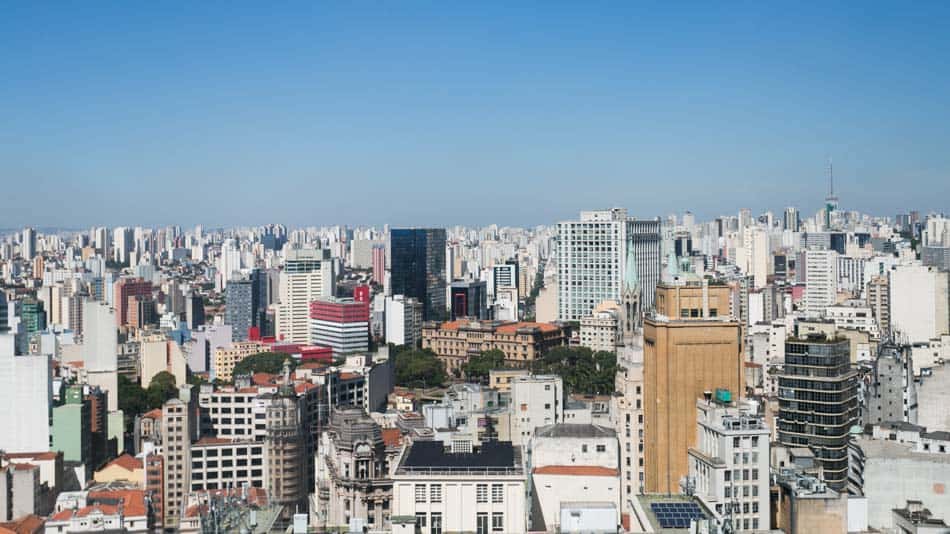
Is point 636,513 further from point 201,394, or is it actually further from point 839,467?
point 201,394

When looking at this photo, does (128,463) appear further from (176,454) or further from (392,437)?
(392,437)

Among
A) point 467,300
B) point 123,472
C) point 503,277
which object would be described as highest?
point 503,277

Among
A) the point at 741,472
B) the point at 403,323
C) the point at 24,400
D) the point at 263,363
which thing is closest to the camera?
the point at 741,472

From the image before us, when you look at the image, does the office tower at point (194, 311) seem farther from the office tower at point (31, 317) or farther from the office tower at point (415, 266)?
the office tower at point (31, 317)

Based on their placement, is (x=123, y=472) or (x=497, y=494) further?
(x=123, y=472)

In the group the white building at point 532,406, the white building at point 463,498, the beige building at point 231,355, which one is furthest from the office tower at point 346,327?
the white building at point 463,498

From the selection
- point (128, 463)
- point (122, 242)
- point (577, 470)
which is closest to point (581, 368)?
point (128, 463)

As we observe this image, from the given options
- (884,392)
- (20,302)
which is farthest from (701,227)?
(884,392)
